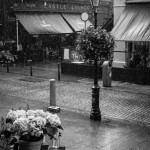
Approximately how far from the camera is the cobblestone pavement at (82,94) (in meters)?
12.3

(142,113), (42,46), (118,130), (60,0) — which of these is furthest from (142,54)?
(60,0)

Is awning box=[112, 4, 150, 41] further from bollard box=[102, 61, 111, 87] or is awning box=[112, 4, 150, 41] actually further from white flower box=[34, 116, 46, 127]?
white flower box=[34, 116, 46, 127]

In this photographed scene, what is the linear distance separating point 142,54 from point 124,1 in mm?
4274

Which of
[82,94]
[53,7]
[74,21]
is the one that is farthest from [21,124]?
[74,21]

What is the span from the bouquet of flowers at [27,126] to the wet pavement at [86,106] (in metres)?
3.38

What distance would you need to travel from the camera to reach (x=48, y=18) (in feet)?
96.9

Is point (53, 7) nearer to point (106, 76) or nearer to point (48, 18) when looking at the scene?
point (48, 18)

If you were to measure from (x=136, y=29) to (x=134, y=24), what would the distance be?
0.52 meters

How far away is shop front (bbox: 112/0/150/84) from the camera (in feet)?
58.8

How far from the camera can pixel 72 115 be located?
39.1ft

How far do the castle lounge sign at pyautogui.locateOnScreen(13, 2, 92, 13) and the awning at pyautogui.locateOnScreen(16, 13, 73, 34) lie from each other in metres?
0.52

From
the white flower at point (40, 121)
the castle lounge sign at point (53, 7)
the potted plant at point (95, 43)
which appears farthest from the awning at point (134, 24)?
the white flower at point (40, 121)

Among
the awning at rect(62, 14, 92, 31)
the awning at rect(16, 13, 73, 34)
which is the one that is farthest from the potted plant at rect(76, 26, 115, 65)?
the awning at rect(62, 14, 92, 31)

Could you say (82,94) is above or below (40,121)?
below
